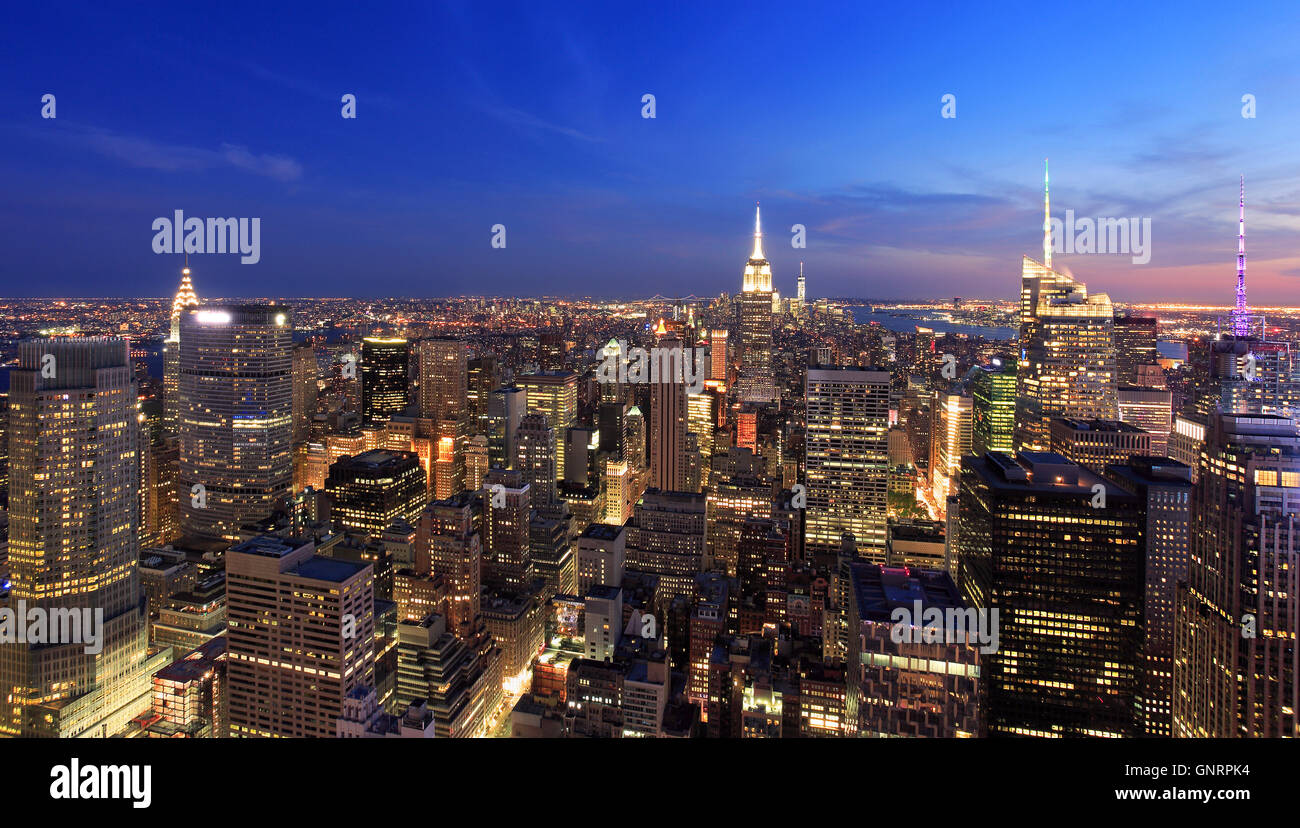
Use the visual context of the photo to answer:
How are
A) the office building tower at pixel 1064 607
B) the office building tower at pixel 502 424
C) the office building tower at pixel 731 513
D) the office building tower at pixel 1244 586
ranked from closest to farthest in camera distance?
the office building tower at pixel 1244 586
the office building tower at pixel 1064 607
the office building tower at pixel 731 513
the office building tower at pixel 502 424

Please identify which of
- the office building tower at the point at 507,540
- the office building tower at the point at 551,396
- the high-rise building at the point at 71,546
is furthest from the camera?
the office building tower at the point at 551,396

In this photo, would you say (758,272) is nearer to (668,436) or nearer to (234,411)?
(668,436)

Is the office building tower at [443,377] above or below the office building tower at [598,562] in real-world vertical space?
above

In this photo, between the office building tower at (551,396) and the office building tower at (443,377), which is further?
the office building tower at (443,377)

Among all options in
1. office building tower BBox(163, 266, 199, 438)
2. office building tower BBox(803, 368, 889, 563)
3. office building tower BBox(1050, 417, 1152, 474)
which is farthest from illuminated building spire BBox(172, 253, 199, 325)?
office building tower BBox(1050, 417, 1152, 474)

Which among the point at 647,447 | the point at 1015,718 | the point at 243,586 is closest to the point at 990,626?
the point at 1015,718

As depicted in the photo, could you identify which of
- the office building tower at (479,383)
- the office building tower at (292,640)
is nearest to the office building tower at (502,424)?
the office building tower at (479,383)

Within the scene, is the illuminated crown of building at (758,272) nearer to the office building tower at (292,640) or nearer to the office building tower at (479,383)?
the office building tower at (479,383)

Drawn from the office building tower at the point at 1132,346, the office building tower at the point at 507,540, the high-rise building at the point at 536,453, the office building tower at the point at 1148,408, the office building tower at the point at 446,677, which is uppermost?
the office building tower at the point at 1132,346
